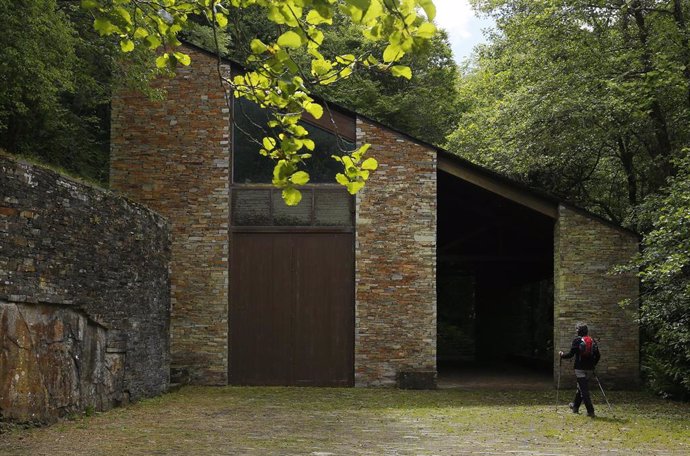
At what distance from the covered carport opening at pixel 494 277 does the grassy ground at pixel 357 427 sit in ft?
15.0

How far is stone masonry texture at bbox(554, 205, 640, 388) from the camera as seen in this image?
1645 cm

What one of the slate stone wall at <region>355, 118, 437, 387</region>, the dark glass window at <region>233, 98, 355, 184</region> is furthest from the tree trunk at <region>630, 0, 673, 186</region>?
the dark glass window at <region>233, 98, 355, 184</region>

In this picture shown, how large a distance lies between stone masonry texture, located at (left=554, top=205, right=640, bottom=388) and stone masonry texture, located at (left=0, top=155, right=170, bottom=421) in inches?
295

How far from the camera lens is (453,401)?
1453 cm

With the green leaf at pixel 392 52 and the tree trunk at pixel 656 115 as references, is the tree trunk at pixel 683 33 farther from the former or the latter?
the green leaf at pixel 392 52

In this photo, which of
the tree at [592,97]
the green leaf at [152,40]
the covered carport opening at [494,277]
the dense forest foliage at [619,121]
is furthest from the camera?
the covered carport opening at [494,277]

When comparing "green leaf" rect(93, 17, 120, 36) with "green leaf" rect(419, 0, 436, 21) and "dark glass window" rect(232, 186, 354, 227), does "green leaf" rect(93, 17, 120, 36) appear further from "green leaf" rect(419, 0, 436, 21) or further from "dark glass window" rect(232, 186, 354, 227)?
"dark glass window" rect(232, 186, 354, 227)

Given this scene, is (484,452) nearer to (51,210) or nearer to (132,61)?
(51,210)

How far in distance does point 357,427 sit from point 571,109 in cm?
978

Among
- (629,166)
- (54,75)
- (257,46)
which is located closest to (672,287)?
(629,166)

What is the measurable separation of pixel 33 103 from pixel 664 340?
12.1 metres

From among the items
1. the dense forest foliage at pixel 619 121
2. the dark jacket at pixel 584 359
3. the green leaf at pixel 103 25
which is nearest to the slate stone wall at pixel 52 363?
the green leaf at pixel 103 25

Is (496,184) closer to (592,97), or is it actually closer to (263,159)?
(592,97)

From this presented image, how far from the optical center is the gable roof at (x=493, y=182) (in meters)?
16.5
